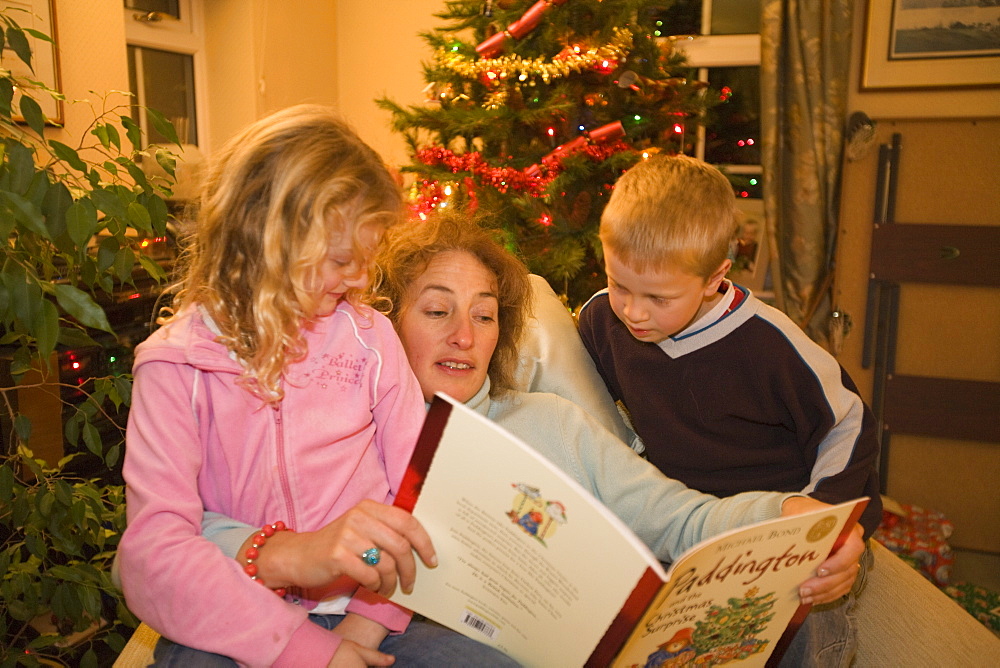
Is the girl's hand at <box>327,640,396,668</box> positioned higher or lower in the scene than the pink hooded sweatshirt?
lower

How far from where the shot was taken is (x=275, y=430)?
1.01 meters

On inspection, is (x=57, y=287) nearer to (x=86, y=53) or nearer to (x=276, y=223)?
(x=276, y=223)

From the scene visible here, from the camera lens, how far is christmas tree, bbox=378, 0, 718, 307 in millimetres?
2475

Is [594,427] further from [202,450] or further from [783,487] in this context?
[202,450]

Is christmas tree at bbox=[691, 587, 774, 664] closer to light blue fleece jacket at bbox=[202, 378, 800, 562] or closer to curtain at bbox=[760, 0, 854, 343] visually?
light blue fleece jacket at bbox=[202, 378, 800, 562]

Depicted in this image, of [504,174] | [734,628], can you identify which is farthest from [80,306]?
[504,174]

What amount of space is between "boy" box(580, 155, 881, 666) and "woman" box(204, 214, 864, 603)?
0.21 m

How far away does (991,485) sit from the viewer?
3.07 meters

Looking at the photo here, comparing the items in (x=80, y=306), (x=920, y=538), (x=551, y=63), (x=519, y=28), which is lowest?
(x=920, y=538)

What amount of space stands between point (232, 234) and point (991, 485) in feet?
10.6

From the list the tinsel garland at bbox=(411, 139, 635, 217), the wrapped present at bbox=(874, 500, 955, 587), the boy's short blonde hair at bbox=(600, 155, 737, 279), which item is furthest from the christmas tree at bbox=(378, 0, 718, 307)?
the wrapped present at bbox=(874, 500, 955, 587)

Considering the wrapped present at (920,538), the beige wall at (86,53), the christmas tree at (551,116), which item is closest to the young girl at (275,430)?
the christmas tree at (551,116)

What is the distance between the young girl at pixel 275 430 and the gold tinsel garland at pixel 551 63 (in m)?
1.60

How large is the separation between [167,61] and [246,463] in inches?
117
